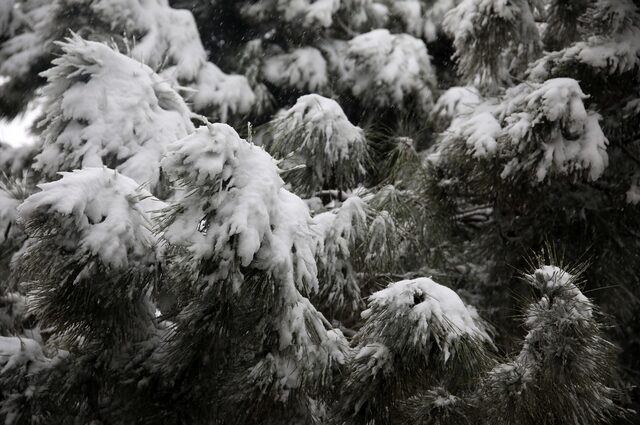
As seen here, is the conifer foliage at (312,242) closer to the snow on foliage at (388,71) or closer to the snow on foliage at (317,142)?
the snow on foliage at (317,142)

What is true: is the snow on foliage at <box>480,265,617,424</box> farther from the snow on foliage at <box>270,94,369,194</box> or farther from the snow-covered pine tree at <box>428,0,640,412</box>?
the snow on foliage at <box>270,94,369,194</box>

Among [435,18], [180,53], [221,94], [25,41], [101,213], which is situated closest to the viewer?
[101,213]

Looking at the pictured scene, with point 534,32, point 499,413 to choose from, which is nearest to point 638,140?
point 534,32

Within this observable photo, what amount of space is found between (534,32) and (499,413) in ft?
6.85

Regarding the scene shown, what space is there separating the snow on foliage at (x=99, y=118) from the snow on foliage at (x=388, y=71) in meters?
2.21

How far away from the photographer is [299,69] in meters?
3.89

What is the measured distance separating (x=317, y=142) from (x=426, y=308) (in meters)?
0.92

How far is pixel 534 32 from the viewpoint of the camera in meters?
2.62

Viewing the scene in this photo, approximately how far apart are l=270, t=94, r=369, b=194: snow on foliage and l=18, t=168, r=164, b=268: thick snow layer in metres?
0.79

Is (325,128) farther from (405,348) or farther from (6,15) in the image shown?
(6,15)

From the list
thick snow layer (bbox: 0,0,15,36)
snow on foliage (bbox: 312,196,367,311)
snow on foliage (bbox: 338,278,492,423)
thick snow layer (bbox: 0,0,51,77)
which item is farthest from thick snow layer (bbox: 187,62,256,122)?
snow on foliage (bbox: 338,278,492,423)

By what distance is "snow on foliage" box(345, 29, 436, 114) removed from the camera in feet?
12.1

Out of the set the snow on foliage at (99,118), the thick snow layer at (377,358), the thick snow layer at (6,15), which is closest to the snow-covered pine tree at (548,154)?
the thick snow layer at (377,358)

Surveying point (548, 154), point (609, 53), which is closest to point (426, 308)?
point (548, 154)
